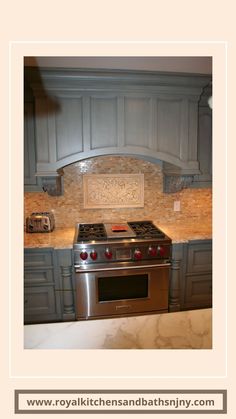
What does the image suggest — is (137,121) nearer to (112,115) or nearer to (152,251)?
(112,115)

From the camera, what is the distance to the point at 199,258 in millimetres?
2053

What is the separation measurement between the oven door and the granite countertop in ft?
0.81

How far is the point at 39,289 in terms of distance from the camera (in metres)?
1.91

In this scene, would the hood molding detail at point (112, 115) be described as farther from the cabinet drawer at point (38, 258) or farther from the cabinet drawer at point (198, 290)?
the cabinet drawer at point (198, 290)

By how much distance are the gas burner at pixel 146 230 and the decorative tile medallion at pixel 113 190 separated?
182 mm

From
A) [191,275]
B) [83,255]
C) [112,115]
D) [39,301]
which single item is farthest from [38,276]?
[112,115]

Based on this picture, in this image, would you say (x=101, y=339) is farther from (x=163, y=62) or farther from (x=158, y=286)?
(x=163, y=62)

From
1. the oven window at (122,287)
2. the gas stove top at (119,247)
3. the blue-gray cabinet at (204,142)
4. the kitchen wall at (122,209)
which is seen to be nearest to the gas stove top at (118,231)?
the gas stove top at (119,247)

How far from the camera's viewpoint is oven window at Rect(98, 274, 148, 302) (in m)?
1.90

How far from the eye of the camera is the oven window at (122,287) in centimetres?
190

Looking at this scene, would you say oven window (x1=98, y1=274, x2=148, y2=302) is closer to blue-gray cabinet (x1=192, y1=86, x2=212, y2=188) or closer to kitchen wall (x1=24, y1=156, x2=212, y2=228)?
kitchen wall (x1=24, y1=156, x2=212, y2=228)

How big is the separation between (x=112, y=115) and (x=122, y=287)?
135 centimetres
